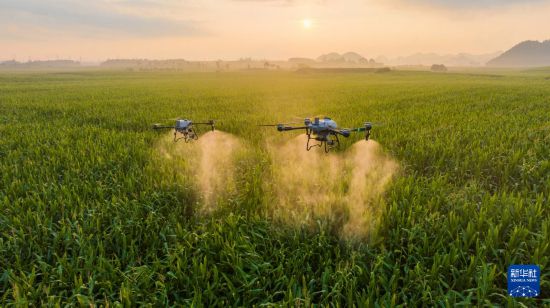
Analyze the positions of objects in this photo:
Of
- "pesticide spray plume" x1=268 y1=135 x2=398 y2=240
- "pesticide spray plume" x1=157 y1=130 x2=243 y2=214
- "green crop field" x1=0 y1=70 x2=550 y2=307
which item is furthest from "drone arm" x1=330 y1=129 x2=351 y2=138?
"pesticide spray plume" x1=157 y1=130 x2=243 y2=214

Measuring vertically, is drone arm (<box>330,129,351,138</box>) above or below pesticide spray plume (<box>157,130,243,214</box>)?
above

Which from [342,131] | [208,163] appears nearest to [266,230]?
[342,131]

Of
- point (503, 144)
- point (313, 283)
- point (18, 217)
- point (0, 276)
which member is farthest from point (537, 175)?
point (18, 217)

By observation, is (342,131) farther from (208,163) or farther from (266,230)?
(208,163)

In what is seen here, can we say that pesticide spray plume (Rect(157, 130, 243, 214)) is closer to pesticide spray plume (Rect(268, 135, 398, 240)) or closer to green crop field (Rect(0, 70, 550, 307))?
green crop field (Rect(0, 70, 550, 307))

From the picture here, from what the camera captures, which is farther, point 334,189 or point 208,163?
point 208,163

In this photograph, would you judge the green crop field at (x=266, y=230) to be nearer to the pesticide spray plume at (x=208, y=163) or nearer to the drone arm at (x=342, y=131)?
the pesticide spray plume at (x=208, y=163)

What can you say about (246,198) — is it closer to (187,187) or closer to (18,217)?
(187,187)
